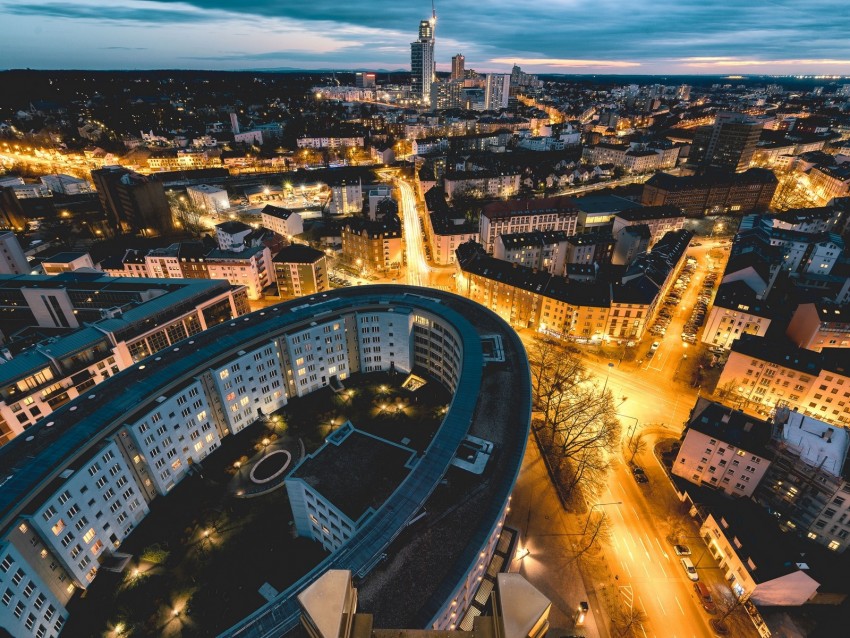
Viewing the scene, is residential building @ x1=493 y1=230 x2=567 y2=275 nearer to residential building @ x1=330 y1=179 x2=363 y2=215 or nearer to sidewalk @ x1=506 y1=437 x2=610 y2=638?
A: sidewalk @ x1=506 y1=437 x2=610 y2=638

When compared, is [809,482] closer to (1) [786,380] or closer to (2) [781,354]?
(1) [786,380]

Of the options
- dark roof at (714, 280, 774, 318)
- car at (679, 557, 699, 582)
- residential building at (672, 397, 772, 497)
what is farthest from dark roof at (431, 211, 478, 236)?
car at (679, 557, 699, 582)

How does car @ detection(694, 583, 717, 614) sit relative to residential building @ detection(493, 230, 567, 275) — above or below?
below

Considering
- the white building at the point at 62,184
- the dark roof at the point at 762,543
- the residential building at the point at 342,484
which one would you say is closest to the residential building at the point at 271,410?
the residential building at the point at 342,484

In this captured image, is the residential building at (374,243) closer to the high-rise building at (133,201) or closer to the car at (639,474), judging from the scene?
the high-rise building at (133,201)

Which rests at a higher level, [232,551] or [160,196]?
[160,196]

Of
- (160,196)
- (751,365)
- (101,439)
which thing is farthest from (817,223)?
Result: (160,196)

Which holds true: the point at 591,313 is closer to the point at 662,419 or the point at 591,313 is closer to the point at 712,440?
the point at 662,419
